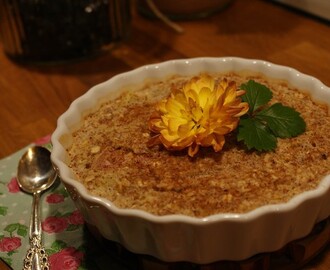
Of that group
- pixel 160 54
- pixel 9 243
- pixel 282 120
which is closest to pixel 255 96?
pixel 282 120

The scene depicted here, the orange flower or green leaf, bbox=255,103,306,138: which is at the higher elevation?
the orange flower

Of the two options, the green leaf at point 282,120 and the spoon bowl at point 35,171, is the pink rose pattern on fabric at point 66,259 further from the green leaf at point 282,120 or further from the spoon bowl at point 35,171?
the green leaf at point 282,120

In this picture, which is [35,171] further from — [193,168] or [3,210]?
[193,168]

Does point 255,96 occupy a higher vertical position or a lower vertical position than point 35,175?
higher

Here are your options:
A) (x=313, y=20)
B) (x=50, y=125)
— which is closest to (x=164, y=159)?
(x=50, y=125)

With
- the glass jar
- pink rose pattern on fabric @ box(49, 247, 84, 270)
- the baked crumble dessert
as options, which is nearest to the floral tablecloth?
pink rose pattern on fabric @ box(49, 247, 84, 270)

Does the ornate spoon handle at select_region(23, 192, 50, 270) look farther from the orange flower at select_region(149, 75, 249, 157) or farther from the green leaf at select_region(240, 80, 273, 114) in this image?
the green leaf at select_region(240, 80, 273, 114)

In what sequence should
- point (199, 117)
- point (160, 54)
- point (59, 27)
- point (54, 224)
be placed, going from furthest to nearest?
point (160, 54) < point (59, 27) < point (54, 224) < point (199, 117)
